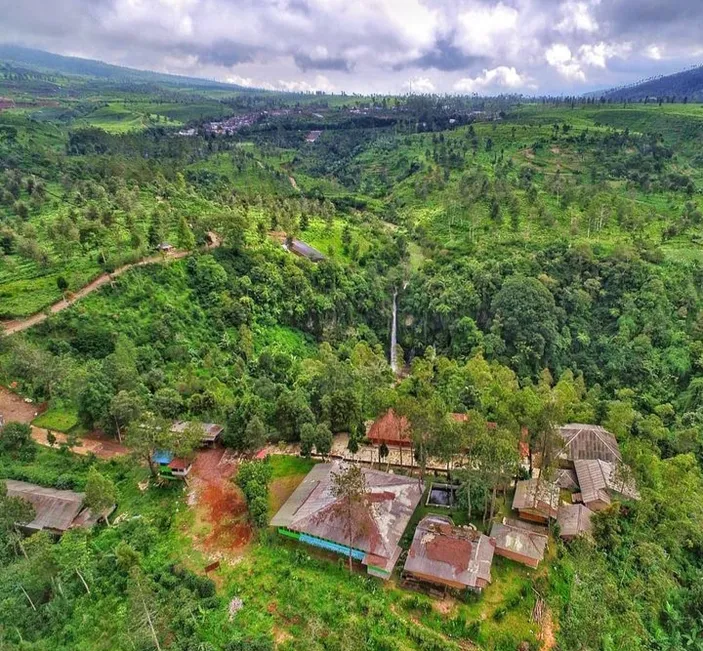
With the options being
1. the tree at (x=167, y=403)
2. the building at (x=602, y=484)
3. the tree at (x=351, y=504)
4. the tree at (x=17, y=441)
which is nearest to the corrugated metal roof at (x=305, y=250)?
the tree at (x=167, y=403)

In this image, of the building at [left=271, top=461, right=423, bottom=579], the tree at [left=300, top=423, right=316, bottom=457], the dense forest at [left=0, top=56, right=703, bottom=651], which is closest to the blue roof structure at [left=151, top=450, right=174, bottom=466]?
the dense forest at [left=0, top=56, right=703, bottom=651]

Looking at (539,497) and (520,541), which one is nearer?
(520,541)

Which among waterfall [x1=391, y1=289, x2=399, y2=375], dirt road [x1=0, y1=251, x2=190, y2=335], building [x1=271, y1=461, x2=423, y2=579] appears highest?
dirt road [x1=0, y1=251, x2=190, y2=335]

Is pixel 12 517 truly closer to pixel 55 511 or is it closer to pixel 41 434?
pixel 55 511

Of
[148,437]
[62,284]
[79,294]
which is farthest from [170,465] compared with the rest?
[62,284]

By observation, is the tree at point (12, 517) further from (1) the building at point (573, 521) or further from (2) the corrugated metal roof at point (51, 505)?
(1) the building at point (573, 521)

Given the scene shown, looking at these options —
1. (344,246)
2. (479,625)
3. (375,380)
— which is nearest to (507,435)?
(479,625)

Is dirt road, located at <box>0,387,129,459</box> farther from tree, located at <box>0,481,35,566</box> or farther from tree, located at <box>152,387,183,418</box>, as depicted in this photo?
tree, located at <box>0,481,35,566</box>
